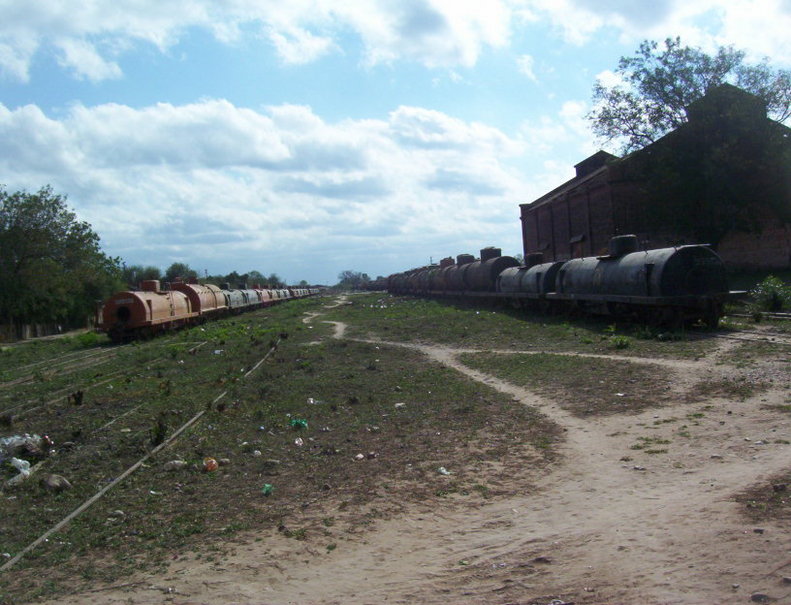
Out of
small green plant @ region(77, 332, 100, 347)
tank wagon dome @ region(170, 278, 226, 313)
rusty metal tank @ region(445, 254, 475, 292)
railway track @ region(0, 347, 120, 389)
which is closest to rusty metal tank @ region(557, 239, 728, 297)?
railway track @ region(0, 347, 120, 389)

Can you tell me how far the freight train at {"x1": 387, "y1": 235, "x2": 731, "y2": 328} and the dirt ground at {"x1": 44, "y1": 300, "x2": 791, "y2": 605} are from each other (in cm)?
1173

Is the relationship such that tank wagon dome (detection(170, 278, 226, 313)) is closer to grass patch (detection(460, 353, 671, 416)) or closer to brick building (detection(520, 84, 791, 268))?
brick building (detection(520, 84, 791, 268))

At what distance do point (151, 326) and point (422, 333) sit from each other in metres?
12.3

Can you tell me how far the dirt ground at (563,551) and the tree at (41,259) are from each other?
42.9 metres

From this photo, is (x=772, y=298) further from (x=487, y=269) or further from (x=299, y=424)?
(x=487, y=269)

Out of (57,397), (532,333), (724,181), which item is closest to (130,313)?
(57,397)

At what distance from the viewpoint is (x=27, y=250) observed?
143ft

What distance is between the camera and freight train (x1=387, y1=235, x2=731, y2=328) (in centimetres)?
1853

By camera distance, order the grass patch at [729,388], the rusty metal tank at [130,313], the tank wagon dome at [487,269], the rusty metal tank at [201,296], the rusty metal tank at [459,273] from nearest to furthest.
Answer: the grass patch at [729,388], the rusty metal tank at [130,313], the tank wagon dome at [487,269], the rusty metal tank at [201,296], the rusty metal tank at [459,273]

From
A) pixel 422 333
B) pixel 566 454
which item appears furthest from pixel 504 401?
pixel 422 333

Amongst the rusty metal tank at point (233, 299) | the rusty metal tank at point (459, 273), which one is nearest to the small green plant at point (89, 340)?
the rusty metal tank at point (233, 299)

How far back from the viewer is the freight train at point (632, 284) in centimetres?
1853

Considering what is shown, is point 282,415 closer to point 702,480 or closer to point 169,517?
point 169,517

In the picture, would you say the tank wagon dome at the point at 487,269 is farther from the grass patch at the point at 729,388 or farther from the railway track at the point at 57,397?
the grass patch at the point at 729,388
